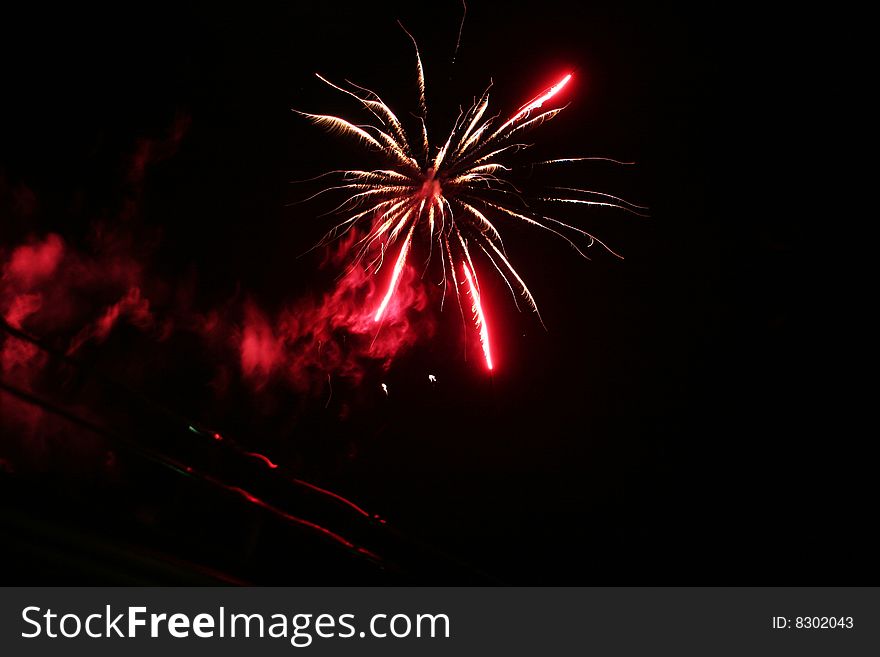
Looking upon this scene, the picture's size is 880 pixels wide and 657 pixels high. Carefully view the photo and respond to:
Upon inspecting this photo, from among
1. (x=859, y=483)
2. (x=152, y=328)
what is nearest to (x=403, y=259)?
(x=152, y=328)

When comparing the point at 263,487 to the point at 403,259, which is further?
the point at 403,259

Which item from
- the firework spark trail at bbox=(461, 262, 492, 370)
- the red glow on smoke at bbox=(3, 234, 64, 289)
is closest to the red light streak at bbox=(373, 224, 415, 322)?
the firework spark trail at bbox=(461, 262, 492, 370)

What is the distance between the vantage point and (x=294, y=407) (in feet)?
33.1

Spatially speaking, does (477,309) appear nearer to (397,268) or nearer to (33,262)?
(397,268)

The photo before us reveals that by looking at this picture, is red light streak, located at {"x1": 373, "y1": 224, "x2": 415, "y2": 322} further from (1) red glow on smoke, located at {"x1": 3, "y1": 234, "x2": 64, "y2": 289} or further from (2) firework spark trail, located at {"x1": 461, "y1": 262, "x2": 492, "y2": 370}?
(1) red glow on smoke, located at {"x1": 3, "y1": 234, "x2": 64, "y2": 289}

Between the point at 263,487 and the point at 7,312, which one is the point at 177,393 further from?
the point at 263,487

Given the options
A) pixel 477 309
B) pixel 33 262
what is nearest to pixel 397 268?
pixel 477 309

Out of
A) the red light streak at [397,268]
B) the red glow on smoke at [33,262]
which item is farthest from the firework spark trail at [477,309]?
the red glow on smoke at [33,262]

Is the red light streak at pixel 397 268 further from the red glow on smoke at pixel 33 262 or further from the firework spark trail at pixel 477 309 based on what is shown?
the red glow on smoke at pixel 33 262
